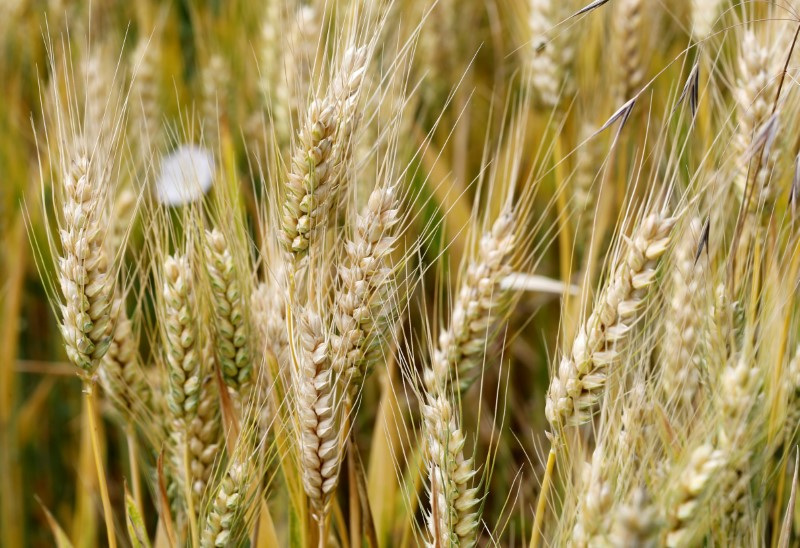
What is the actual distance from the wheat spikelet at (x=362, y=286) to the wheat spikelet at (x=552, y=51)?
1.44 feet

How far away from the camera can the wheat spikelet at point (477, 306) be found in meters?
0.75

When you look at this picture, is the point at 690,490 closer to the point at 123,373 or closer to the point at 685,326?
the point at 685,326

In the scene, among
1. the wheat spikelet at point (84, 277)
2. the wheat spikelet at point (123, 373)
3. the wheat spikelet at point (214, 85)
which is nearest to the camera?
the wheat spikelet at point (84, 277)

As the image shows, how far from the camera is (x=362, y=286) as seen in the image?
0.67 m

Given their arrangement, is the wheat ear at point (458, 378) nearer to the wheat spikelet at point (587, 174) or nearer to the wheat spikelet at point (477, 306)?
the wheat spikelet at point (477, 306)

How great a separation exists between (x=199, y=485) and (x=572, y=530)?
0.37 meters

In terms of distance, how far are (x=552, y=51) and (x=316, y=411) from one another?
0.62m

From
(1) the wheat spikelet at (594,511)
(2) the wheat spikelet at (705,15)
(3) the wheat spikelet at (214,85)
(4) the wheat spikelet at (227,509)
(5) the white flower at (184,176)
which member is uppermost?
(2) the wheat spikelet at (705,15)

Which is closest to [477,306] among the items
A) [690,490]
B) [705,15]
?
[690,490]

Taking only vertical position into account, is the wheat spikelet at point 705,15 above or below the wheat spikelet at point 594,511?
above

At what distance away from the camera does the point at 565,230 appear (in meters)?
0.99

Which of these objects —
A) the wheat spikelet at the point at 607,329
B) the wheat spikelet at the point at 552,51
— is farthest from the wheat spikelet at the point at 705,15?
the wheat spikelet at the point at 607,329

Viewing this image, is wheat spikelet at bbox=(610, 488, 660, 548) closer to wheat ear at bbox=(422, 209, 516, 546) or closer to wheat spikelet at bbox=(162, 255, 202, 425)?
wheat ear at bbox=(422, 209, 516, 546)

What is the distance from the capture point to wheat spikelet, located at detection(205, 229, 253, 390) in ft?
2.44
